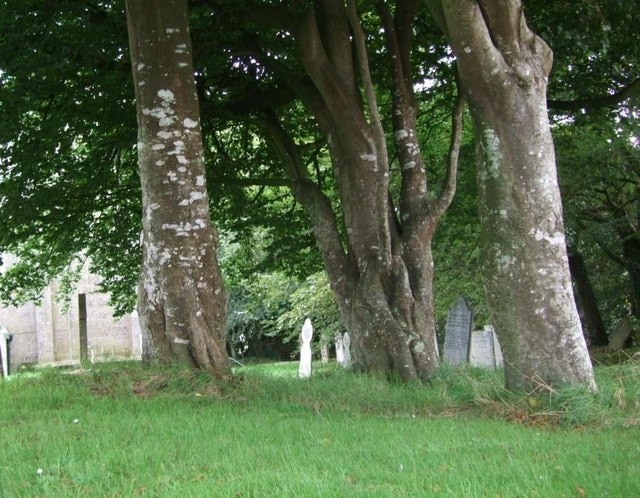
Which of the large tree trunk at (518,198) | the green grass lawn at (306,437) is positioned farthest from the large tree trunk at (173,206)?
the large tree trunk at (518,198)

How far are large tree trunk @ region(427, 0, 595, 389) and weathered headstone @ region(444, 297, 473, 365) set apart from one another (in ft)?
18.6

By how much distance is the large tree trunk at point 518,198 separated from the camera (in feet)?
25.2

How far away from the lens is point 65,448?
530 centimetres

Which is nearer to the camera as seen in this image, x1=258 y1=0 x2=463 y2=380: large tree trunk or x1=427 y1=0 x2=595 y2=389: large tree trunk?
x1=427 y1=0 x2=595 y2=389: large tree trunk

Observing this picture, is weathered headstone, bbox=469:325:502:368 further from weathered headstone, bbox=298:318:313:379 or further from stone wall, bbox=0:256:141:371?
stone wall, bbox=0:256:141:371

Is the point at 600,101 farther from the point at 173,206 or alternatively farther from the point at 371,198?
the point at 173,206

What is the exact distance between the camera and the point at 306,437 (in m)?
5.98

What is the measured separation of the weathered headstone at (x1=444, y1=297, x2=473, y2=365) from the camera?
13.6 m

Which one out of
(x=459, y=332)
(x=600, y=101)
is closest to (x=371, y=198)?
(x=459, y=332)

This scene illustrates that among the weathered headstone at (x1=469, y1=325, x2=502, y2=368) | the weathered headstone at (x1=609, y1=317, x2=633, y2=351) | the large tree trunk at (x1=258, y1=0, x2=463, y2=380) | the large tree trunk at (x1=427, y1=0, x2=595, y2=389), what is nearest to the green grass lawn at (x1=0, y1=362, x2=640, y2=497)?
the large tree trunk at (x1=427, y1=0, x2=595, y2=389)

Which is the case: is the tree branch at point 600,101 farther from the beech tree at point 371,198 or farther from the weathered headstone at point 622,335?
the weathered headstone at point 622,335

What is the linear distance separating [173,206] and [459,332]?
271 inches

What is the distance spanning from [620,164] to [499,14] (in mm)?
11811

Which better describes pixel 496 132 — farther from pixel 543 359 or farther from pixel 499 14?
pixel 543 359
